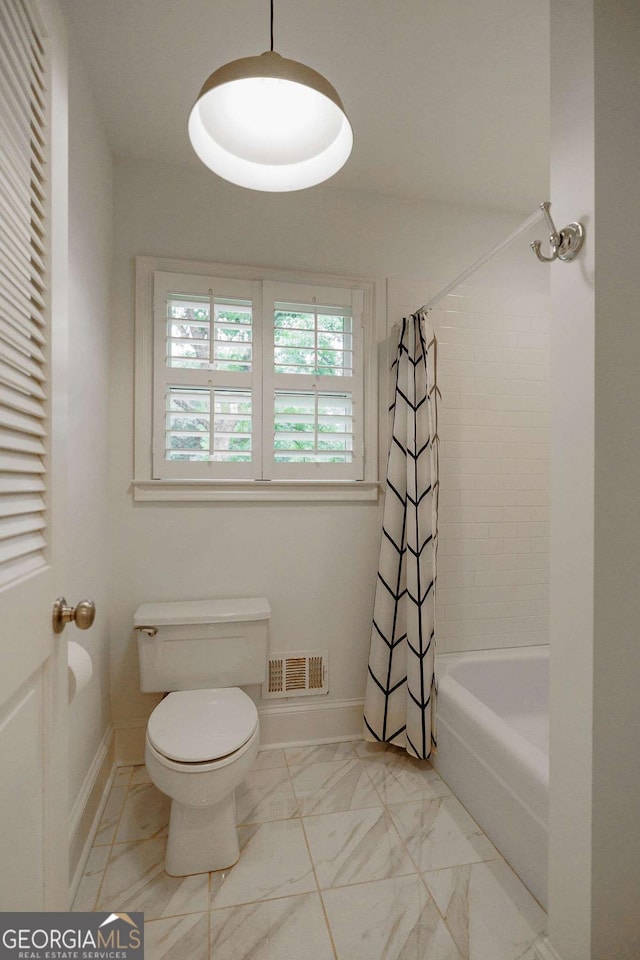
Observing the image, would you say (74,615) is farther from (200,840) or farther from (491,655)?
(491,655)

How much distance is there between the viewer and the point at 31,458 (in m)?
0.78

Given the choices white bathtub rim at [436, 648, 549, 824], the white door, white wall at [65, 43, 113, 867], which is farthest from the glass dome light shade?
white bathtub rim at [436, 648, 549, 824]

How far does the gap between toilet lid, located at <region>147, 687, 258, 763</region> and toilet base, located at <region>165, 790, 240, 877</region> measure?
18 centimetres

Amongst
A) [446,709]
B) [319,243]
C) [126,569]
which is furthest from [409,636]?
[319,243]

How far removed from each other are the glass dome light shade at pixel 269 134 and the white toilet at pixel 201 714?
156 centimetres

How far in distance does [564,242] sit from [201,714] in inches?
70.8

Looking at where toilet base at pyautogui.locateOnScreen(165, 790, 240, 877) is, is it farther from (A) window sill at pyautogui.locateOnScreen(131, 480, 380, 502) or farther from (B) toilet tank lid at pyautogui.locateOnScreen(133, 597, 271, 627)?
(A) window sill at pyautogui.locateOnScreen(131, 480, 380, 502)

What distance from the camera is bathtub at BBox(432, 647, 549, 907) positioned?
145 centimetres

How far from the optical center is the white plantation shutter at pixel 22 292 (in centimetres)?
69

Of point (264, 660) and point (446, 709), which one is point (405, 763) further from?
point (264, 660)

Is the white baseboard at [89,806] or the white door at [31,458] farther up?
the white door at [31,458]

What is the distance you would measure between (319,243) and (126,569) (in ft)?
5.76

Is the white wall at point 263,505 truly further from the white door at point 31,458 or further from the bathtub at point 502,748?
the white door at point 31,458

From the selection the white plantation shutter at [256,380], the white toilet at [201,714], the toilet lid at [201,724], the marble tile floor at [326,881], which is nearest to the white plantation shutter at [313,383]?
the white plantation shutter at [256,380]
